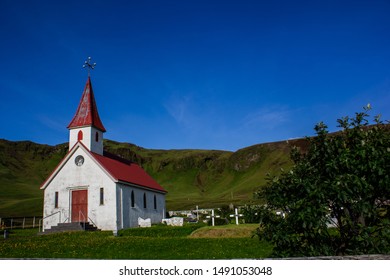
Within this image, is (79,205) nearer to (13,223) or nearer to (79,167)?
(79,167)

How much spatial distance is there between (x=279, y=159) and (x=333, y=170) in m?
154

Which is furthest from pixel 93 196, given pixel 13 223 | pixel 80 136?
pixel 13 223

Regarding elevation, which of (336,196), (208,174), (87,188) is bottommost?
(336,196)

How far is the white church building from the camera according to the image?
33.2 meters

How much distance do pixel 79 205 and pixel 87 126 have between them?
7.92m

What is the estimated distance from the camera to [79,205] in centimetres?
3416

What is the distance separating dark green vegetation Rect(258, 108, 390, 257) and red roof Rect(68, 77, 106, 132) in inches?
1236

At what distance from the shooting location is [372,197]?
24.1 feet

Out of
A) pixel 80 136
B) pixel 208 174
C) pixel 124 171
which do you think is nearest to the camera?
pixel 80 136
